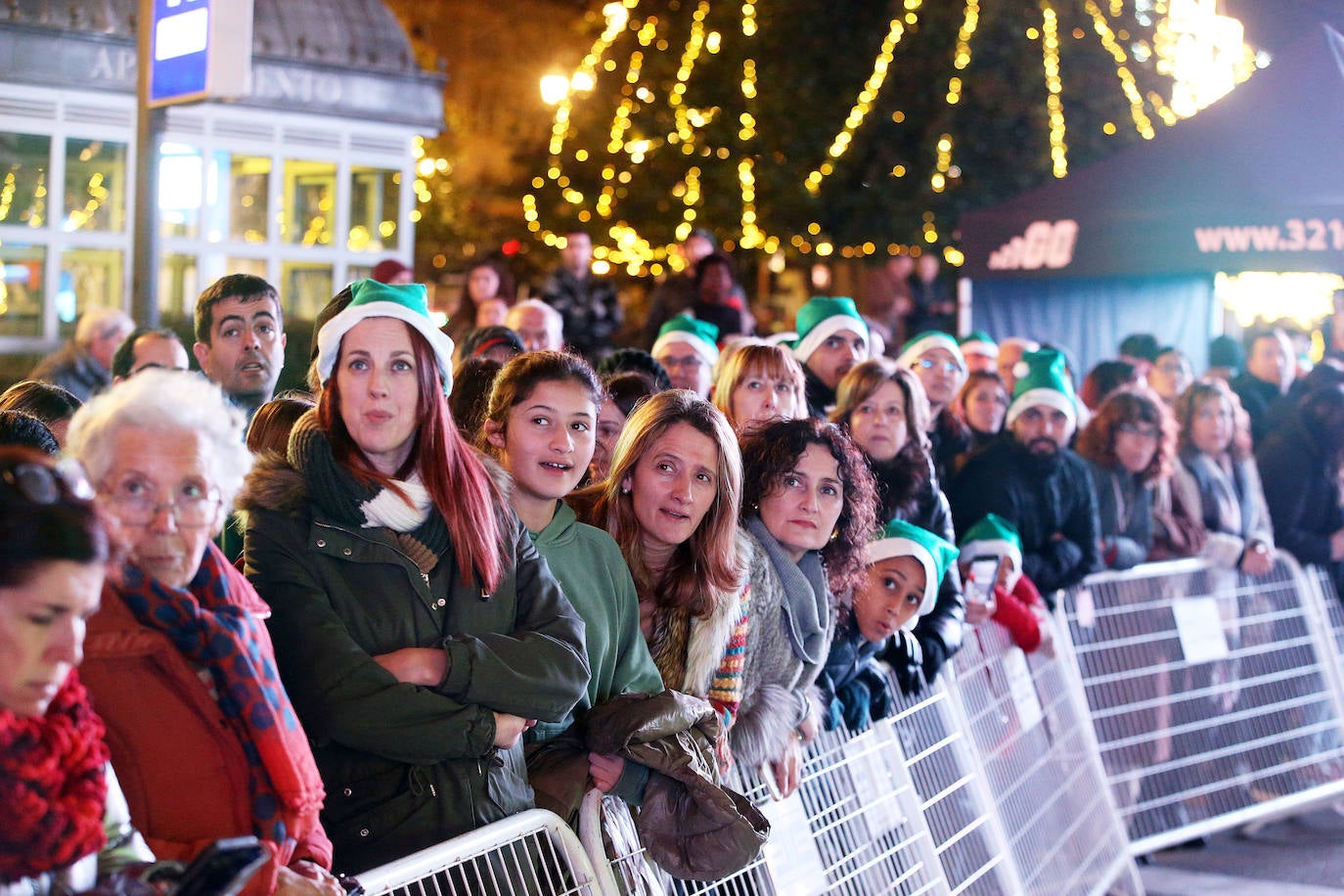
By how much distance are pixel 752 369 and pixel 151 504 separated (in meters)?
3.59

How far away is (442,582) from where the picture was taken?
3.29 metres

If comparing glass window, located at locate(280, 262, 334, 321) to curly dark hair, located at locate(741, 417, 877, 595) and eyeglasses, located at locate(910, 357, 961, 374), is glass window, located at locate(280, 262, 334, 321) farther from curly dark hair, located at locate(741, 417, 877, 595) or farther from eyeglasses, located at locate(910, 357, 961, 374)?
curly dark hair, located at locate(741, 417, 877, 595)

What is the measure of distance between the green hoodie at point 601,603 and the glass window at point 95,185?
8.62m

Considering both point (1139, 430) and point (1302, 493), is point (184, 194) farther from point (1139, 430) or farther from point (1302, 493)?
point (1302, 493)

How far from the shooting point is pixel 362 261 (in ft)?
44.2

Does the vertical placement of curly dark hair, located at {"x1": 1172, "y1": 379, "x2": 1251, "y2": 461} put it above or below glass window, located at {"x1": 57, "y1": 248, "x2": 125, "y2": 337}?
below

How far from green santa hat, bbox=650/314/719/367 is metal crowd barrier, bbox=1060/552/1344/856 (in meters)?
1.91

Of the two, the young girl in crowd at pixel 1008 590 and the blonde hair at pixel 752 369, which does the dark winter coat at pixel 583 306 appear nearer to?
the young girl in crowd at pixel 1008 590

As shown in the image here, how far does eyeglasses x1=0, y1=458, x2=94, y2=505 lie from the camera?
2.00 m

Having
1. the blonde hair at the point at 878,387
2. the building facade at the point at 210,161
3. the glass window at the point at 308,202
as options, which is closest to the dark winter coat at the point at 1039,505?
the blonde hair at the point at 878,387

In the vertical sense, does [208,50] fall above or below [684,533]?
above

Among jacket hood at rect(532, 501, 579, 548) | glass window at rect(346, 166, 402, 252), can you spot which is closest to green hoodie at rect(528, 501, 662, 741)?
jacket hood at rect(532, 501, 579, 548)

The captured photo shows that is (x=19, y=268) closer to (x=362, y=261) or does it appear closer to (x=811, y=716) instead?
(x=362, y=261)

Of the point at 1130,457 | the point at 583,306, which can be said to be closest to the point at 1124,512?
the point at 1130,457
